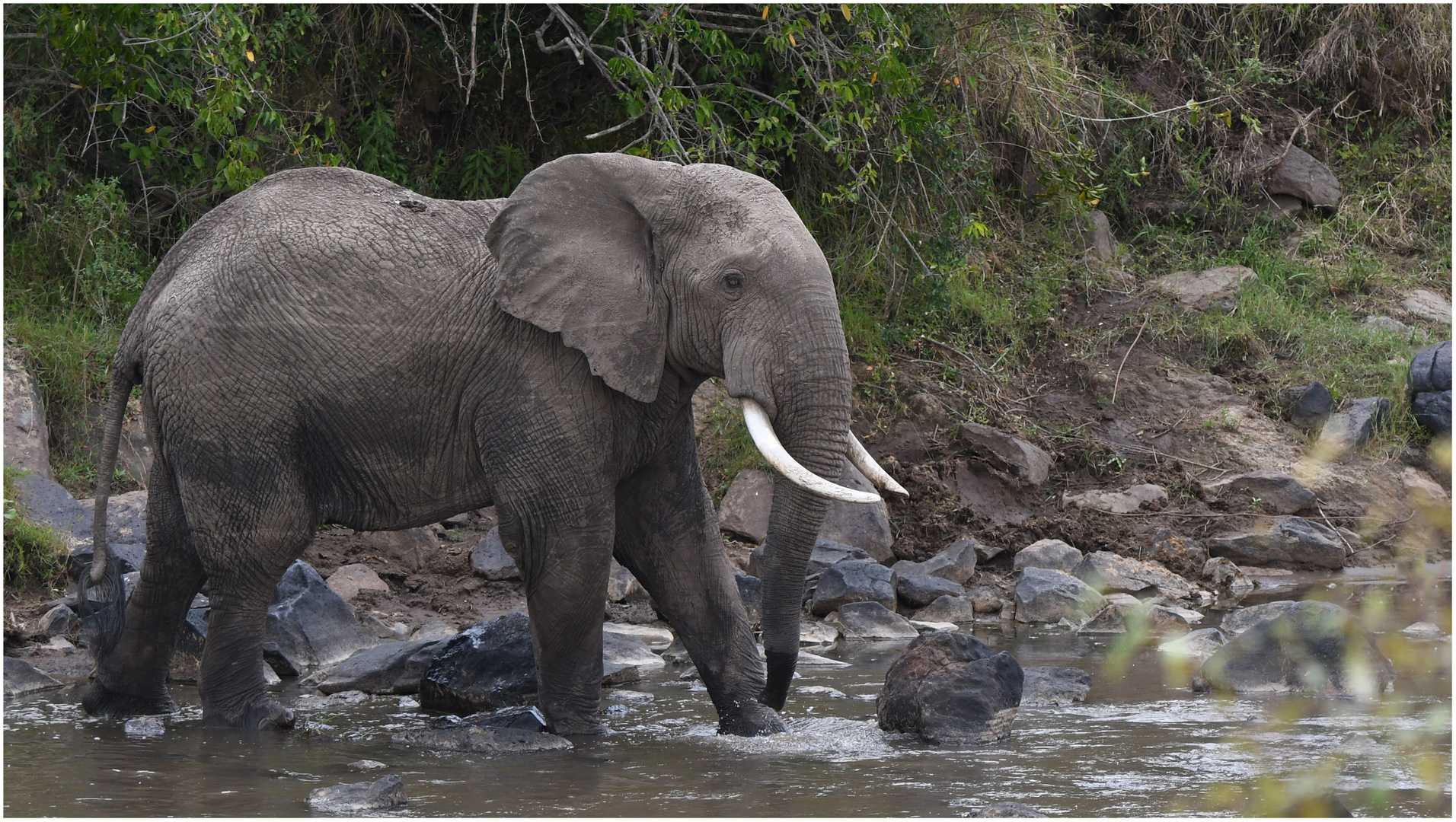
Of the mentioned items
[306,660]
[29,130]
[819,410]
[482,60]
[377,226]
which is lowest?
[306,660]

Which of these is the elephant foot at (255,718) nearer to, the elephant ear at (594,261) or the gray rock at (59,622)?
the elephant ear at (594,261)

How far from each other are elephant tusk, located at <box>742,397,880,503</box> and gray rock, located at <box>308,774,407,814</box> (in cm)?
157

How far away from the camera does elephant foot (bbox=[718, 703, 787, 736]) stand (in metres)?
6.12

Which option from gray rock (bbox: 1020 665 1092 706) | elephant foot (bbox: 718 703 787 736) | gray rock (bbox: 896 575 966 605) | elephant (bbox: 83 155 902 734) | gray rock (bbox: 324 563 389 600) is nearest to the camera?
elephant (bbox: 83 155 902 734)

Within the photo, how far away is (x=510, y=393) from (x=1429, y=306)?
9.91 metres

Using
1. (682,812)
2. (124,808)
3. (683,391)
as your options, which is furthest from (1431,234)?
(124,808)

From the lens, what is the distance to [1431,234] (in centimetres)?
1445

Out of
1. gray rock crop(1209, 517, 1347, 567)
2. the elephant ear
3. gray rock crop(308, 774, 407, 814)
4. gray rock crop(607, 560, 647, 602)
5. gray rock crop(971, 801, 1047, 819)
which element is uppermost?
the elephant ear

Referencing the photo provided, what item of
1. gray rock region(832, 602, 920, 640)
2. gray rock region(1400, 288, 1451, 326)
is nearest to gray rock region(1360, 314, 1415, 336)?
gray rock region(1400, 288, 1451, 326)

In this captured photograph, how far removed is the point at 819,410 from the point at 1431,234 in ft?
36.0

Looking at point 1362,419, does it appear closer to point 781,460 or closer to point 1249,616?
point 1249,616

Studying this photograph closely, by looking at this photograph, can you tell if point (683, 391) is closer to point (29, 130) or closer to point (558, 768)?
point (558, 768)

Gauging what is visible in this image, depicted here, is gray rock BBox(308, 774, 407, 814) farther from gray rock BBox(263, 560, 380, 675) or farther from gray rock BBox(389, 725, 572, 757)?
gray rock BBox(263, 560, 380, 675)

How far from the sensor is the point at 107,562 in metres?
6.78
